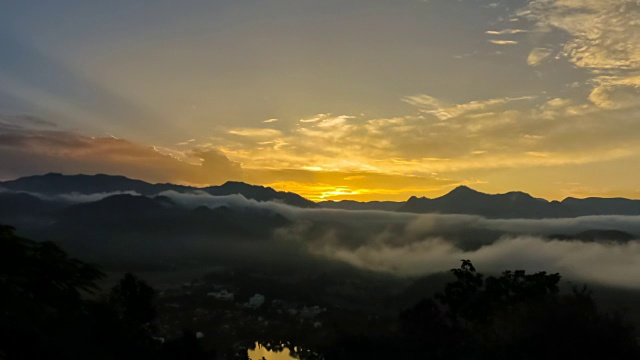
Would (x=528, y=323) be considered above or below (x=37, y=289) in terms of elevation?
below

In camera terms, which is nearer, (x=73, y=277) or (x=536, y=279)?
(x=73, y=277)

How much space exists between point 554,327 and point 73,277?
94.5m

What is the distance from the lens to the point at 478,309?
92875mm

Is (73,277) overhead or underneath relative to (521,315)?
overhead

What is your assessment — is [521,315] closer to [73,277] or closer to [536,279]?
[536,279]

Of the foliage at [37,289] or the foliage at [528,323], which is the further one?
the foliage at [528,323]

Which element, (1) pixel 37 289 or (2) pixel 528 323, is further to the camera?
(2) pixel 528 323

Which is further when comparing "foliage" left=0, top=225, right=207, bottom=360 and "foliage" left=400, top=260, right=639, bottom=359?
"foliage" left=400, top=260, right=639, bottom=359

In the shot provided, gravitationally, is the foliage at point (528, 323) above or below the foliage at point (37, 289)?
below

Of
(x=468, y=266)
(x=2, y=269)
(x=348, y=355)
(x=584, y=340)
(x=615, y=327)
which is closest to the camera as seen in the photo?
(x=2, y=269)

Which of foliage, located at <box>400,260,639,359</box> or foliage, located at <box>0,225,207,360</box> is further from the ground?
foliage, located at <box>0,225,207,360</box>

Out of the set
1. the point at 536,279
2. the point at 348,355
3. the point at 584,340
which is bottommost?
the point at 348,355

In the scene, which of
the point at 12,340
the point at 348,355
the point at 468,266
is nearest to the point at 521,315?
the point at 468,266

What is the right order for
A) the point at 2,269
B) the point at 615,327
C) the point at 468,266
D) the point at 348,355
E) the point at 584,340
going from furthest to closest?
the point at 348,355 < the point at 468,266 < the point at 615,327 < the point at 584,340 < the point at 2,269
